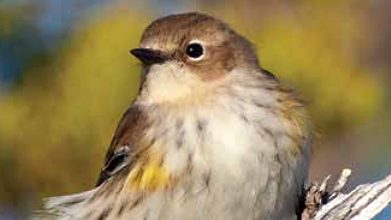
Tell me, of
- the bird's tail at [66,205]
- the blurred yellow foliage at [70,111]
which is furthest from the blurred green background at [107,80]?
the bird's tail at [66,205]

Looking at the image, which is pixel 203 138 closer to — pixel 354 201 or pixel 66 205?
pixel 354 201

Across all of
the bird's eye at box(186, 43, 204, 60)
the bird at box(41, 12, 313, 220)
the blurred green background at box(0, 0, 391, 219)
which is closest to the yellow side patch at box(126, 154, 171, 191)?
the bird at box(41, 12, 313, 220)

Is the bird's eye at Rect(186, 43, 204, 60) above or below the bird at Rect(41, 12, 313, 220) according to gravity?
above

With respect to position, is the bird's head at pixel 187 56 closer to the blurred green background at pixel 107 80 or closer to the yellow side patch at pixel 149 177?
the yellow side patch at pixel 149 177

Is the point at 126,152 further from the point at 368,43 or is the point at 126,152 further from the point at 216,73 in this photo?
the point at 368,43

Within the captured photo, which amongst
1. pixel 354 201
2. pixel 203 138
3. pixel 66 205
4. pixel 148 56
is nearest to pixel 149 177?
pixel 203 138

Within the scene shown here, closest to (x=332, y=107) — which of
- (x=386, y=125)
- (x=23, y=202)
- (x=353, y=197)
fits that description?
(x=386, y=125)

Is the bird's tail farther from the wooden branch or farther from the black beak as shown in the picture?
the wooden branch
